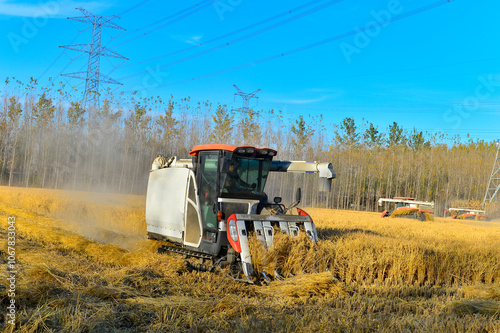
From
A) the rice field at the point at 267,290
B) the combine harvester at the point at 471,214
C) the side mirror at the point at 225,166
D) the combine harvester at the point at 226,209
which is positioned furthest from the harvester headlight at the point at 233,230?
the combine harvester at the point at 471,214

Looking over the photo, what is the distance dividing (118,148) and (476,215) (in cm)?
3355

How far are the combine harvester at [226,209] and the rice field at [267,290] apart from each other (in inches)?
15.5

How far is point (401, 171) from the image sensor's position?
151ft

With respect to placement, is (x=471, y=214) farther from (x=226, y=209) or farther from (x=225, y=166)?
(x=225, y=166)

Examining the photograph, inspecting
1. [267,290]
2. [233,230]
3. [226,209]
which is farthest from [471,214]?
[267,290]

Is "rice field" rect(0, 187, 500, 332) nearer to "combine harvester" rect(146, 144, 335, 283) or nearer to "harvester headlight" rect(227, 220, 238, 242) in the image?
"combine harvester" rect(146, 144, 335, 283)

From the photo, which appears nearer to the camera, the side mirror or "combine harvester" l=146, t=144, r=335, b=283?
"combine harvester" l=146, t=144, r=335, b=283

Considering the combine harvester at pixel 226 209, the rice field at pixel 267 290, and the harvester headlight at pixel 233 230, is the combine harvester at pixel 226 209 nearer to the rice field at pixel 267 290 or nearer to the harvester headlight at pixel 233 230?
the harvester headlight at pixel 233 230

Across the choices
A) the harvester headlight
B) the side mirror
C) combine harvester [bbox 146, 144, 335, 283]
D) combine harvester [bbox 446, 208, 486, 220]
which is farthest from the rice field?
combine harvester [bbox 446, 208, 486, 220]

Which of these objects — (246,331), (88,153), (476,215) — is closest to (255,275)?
(246,331)

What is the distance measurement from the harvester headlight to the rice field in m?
0.66

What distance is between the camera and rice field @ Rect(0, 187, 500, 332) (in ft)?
13.9

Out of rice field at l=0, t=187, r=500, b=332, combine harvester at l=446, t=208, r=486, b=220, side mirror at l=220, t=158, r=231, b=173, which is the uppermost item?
side mirror at l=220, t=158, r=231, b=173

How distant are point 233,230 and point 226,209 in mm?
806
